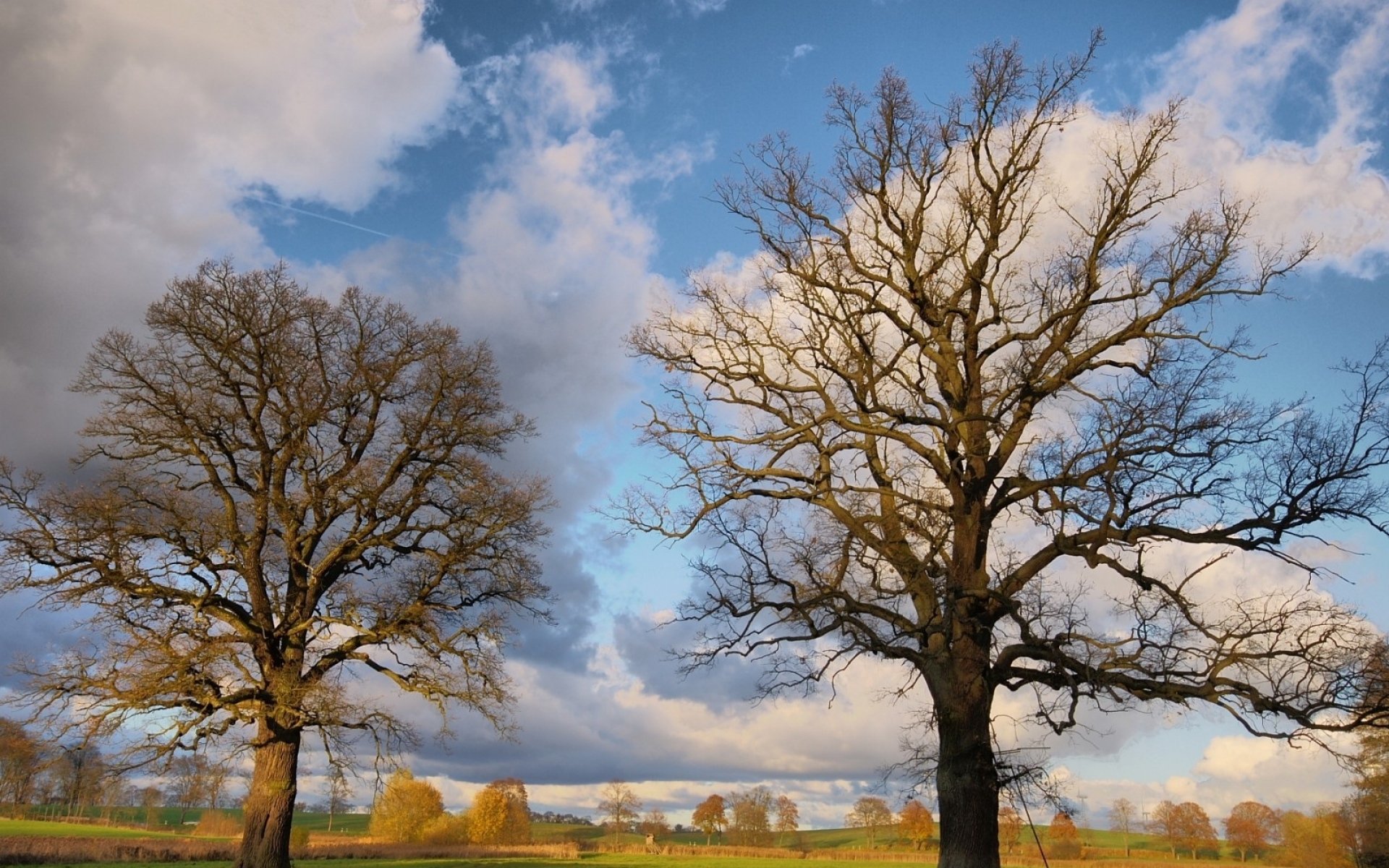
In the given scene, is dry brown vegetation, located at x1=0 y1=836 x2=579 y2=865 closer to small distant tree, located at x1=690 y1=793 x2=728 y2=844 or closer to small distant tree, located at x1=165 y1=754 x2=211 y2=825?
small distant tree, located at x1=165 y1=754 x2=211 y2=825

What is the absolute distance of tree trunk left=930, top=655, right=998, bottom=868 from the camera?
11.6 metres

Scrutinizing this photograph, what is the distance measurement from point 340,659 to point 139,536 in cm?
423

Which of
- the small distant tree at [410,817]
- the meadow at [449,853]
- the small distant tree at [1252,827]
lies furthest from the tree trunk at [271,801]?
the small distant tree at [1252,827]

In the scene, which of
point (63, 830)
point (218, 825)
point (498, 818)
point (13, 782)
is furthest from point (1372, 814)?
point (13, 782)

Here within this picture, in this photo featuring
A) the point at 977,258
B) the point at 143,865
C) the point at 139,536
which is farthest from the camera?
the point at 143,865

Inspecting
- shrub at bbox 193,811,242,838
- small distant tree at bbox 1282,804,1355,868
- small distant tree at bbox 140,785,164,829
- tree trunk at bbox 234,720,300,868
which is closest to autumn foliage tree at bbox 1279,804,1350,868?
small distant tree at bbox 1282,804,1355,868

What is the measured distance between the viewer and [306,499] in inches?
692

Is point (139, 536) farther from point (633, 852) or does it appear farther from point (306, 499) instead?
point (633, 852)

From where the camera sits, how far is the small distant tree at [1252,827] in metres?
→ 67.5

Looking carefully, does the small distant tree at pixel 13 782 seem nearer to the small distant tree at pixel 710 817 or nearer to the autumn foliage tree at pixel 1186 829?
the small distant tree at pixel 710 817

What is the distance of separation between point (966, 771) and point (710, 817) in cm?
7405

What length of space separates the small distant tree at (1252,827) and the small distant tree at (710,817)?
130 feet

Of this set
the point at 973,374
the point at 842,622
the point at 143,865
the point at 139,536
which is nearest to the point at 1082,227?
the point at 973,374

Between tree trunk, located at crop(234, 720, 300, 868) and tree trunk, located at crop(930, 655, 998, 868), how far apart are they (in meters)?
11.7
